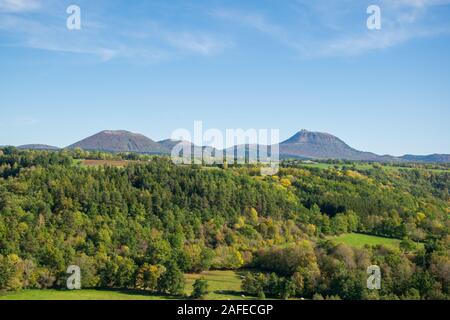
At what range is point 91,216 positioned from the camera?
248 feet

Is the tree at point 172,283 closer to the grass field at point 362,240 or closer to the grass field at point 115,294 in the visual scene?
the grass field at point 115,294

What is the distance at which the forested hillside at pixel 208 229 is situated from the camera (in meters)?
53.2

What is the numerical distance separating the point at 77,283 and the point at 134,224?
2021 cm

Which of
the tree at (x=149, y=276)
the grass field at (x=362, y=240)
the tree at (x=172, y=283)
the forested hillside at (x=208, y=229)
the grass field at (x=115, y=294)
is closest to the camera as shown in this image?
the grass field at (x=115, y=294)

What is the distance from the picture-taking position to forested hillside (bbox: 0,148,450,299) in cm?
5322

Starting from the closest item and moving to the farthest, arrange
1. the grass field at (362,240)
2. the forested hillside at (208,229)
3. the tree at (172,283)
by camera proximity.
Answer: the tree at (172,283) < the forested hillside at (208,229) < the grass field at (362,240)

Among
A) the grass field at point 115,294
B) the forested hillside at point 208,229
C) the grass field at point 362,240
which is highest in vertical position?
the forested hillside at point 208,229

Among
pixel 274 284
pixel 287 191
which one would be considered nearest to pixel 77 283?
pixel 274 284

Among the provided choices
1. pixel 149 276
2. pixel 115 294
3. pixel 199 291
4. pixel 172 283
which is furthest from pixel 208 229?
pixel 199 291

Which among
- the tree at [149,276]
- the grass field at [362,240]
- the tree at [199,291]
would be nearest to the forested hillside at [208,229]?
the tree at [149,276]

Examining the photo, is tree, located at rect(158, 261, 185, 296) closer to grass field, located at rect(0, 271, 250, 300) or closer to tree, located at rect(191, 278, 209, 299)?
grass field, located at rect(0, 271, 250, 300)

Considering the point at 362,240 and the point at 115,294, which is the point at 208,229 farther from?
the point at 115,294
